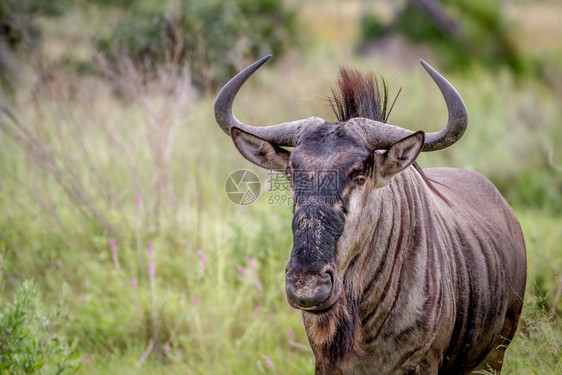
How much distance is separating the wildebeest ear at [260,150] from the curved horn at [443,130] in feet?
1.49

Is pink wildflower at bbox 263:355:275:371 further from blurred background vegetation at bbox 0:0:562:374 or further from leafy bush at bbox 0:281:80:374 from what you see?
leafy bush at bbox 0:281:80:374

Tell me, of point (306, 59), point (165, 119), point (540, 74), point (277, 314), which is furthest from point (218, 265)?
point (540, 74)

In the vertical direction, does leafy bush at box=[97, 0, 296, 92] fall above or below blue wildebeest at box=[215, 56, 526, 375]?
below

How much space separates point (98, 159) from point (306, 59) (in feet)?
29.1

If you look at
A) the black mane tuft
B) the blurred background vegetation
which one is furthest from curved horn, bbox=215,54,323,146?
the blurred background vegetation

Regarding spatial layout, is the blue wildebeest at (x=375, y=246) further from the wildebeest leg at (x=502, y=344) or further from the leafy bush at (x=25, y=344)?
the leafy bush at (x=25, y=344)

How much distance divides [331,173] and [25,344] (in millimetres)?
2268

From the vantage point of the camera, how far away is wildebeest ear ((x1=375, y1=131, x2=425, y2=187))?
323cm

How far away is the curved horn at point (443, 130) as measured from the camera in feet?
10.9

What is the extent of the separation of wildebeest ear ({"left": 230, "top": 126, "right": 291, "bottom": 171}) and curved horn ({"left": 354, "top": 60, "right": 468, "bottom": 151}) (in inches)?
17.8

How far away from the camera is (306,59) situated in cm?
1524

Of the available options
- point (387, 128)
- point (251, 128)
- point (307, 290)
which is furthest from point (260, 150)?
point (307, 290)

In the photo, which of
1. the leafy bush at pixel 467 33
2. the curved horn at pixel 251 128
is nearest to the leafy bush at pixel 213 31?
the leafy bush at pixel 467 33

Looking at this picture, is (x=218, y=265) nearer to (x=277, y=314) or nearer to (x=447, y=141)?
(x=277, y=314)
